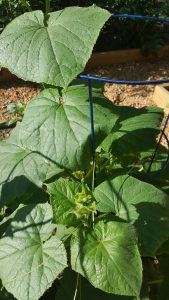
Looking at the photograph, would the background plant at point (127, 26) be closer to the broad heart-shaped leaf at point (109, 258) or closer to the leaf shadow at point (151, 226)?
the leaf shadow at point (151, 226)

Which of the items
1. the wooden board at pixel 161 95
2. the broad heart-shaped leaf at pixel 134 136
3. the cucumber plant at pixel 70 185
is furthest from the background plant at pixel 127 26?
the cucumber plant at pixel 70 185

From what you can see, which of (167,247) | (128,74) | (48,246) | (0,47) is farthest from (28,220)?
(128,74)

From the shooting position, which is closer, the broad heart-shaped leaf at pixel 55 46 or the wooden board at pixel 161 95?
the broad heart-shaped leaf at pixel 55 46

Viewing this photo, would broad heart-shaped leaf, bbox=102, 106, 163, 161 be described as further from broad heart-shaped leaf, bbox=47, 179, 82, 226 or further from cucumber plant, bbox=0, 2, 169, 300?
broad heart-shaped leaf, bbox=47, 179, 82, 226

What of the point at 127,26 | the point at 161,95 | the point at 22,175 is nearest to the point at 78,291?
the point at 22,175

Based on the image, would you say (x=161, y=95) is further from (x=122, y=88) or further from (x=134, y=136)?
(x=134, y=136)

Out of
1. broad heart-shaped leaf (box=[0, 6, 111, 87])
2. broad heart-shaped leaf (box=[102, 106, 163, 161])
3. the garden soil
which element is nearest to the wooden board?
the garden soil
